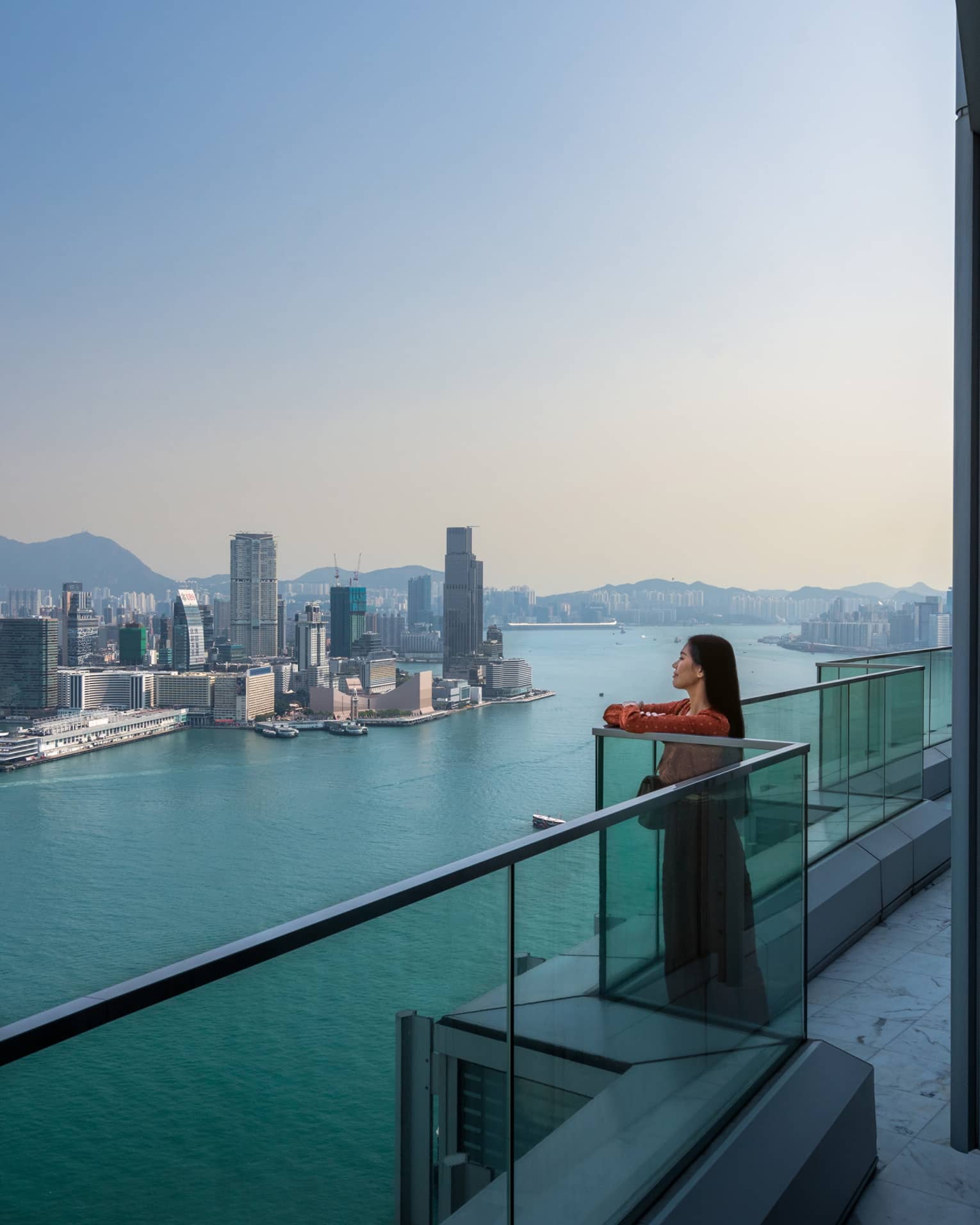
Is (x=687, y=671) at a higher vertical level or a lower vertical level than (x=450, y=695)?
higher

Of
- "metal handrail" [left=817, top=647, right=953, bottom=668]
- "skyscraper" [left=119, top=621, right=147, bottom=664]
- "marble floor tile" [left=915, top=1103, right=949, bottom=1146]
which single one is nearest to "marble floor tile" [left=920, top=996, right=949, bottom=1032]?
"marble floor tile" [left=915, top=1103, right=949, bottom=1146]

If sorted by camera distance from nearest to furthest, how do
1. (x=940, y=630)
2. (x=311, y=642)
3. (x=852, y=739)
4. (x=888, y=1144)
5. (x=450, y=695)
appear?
1. (x=888, y=1144)
2. (x=852, y=739)
3. (x=940, y=630)
4. (x=450, y=695)
5. (x=311, y=642)

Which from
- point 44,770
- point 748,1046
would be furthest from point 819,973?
point 44,770

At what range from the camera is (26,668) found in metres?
51.7

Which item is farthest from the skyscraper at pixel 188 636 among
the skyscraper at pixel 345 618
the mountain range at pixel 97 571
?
the skyscraper at pixel 345 618

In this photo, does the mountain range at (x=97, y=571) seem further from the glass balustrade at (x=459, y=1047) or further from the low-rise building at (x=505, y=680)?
the glass balustrade at (x=459, y=1047)

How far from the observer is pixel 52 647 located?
5466 centimetres

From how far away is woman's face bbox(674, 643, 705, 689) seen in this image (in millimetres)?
2822

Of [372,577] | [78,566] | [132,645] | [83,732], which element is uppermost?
[78,566]

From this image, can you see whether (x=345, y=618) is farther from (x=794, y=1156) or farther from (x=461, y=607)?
(x=794, y=1156)

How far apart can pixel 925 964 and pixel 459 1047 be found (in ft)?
10.3

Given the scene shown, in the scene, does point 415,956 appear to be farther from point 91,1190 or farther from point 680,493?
point 680,493

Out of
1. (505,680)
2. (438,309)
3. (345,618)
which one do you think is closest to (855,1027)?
(505,680)

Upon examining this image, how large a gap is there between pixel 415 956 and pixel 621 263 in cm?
7285
